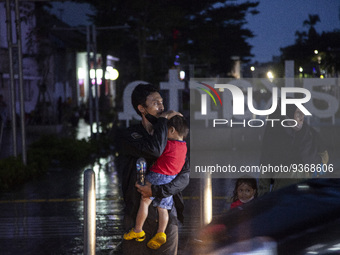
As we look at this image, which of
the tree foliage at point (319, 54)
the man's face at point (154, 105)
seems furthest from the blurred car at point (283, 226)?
the tree foliage at point (319, 54)

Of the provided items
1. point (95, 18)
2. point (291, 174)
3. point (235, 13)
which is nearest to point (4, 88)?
point (95, 18)

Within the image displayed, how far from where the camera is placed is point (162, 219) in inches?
201

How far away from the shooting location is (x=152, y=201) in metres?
5.12

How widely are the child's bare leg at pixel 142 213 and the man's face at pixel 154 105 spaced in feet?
2.08

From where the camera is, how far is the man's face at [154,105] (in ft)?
16.9

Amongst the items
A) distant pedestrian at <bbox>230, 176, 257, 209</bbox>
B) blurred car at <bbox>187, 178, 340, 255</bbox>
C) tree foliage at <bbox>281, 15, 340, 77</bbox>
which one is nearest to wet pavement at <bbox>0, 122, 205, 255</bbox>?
distant pedestrian at <bbox>230, 176, 257, 209</bbox>

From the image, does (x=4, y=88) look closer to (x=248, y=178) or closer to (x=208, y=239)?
(x=248, y=178)

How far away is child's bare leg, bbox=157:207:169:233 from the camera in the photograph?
16.6 ft

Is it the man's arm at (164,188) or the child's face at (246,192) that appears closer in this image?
the man's arm at (164,188)

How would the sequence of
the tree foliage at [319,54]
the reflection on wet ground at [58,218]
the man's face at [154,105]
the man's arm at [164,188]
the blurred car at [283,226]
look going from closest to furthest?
1. the blurred car at [283,226]
2. the man's arm at [164,188]
3. the man's face at [154,105]
4. the reflection on wet ground at [58,218]
5. the tree foliage at [319,54]

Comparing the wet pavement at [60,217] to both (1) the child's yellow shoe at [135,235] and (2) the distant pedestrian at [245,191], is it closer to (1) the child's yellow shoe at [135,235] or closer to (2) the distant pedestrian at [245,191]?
(2) the distant pedestrian at [245,191]

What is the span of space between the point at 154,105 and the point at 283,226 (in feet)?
5.80

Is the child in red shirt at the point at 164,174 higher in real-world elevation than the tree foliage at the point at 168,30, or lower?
lower

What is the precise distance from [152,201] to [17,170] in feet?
31.5
